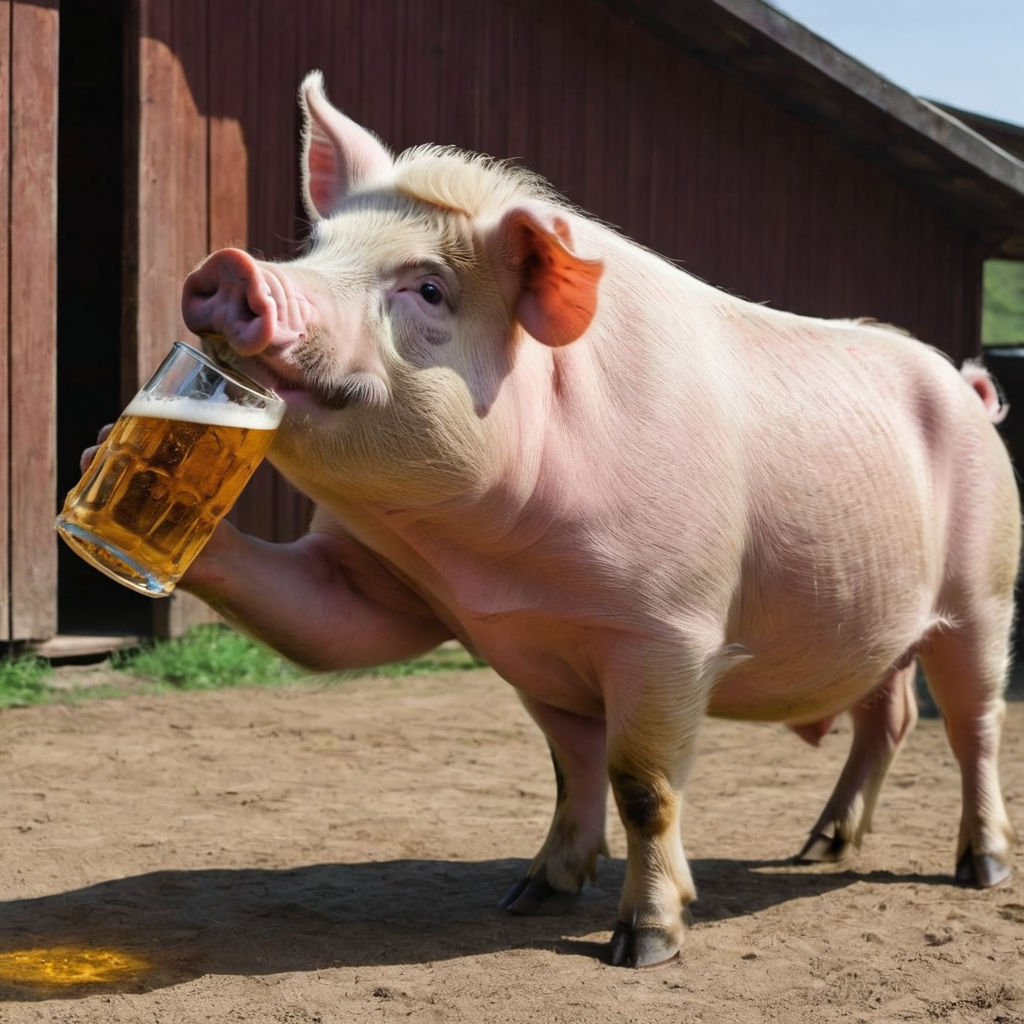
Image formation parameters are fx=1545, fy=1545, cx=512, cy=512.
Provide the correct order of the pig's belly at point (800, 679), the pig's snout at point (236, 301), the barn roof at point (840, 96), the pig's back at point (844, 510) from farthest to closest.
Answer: the barn roof at point (840, 96), the pig's belly at point (800, 679), the pig's back at point (844, 510), the pig's snout at point (236, 301)

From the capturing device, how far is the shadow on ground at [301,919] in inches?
128

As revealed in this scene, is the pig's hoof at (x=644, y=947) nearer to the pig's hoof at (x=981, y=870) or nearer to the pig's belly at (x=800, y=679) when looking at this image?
the pig's belly at (x=800, y=679)

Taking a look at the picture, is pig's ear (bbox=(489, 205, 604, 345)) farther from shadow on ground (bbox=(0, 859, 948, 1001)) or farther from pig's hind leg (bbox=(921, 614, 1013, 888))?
pig's hind leg (bbox=(921, 614, 1013, 888))

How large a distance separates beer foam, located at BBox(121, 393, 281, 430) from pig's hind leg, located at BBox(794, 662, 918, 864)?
2339 mm

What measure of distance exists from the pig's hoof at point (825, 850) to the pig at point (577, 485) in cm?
39

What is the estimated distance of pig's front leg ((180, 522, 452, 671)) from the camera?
10.8 feet

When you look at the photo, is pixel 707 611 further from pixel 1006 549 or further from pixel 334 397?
pixel 1006 549

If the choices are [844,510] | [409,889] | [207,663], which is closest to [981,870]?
[844,510]

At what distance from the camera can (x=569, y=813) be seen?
12.7 feet

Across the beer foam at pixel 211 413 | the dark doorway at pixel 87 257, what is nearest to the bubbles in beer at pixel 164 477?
the beer foam at pixel 211 413

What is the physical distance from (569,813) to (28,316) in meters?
4.20

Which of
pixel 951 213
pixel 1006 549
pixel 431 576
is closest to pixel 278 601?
pixel 431 576

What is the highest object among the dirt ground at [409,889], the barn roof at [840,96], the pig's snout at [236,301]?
the barn roof at [840,96]

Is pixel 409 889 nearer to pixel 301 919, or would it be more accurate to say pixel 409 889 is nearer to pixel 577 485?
pixel 301 919
